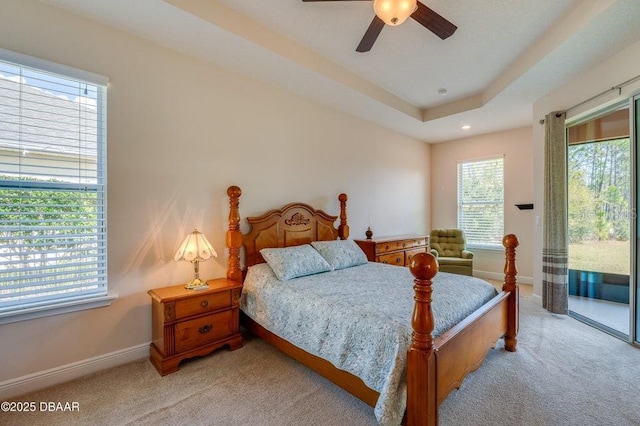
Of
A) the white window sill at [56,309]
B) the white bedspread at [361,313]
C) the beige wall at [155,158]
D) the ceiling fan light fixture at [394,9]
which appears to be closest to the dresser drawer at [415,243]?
the white bedspread at [361,313]

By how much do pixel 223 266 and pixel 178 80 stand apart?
1851 millimetres

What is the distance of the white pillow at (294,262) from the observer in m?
2.70

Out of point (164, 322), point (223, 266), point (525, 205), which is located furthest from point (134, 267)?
point (525, 205)

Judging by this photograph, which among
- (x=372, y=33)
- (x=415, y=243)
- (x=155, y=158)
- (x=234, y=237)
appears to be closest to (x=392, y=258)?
(x=415, y=243)

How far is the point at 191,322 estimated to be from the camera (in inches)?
92.5

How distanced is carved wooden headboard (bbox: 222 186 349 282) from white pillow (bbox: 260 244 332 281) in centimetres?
21

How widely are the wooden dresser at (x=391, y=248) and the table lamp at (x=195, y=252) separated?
226 centimetres

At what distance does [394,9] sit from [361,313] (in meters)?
1.90

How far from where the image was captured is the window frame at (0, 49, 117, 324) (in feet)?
6.38

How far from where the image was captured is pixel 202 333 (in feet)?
7.91

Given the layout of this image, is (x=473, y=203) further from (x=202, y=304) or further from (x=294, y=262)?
(x=202, y=304)

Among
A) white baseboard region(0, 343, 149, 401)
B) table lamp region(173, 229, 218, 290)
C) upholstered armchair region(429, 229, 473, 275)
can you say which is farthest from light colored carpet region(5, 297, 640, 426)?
upholstered armchair region(429, 229, 473, 275)

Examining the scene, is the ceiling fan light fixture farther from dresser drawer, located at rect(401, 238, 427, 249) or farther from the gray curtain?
dresser drawer, located at rect(401, 238, 427, 249)

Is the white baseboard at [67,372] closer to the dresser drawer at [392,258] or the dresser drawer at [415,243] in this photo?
the dresser drawer at [392,258]
